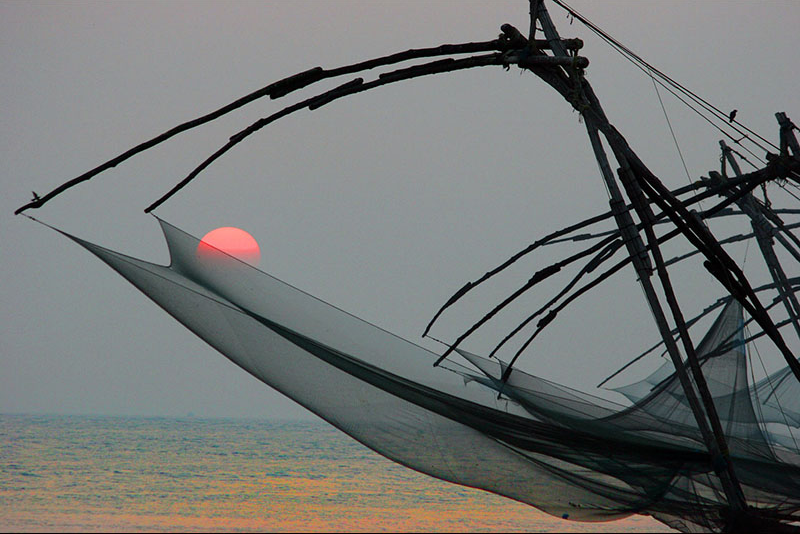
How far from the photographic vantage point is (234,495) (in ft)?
37.2

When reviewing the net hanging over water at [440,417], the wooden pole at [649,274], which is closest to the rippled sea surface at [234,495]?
the net hanging over water at [440,417]

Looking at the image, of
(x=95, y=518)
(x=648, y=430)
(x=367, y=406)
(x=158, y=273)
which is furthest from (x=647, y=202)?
(x=95, y=518)

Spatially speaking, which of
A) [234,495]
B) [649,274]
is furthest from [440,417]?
[234,495]

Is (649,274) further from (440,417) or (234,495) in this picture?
(234,495)

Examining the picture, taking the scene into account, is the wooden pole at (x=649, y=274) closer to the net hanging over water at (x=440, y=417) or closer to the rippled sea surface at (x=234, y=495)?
the net hanging over water at (x=440, y=417)

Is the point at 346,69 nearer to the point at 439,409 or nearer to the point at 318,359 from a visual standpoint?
the point at 318,359

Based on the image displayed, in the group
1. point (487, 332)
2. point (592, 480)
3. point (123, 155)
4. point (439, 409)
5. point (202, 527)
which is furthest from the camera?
point (487, 332)

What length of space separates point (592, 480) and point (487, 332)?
27.5 m

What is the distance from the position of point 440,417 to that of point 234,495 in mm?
8738

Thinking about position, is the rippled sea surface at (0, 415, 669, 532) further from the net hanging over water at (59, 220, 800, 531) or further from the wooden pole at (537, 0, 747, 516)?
the wooden pole at (537, 0, 747, 516)

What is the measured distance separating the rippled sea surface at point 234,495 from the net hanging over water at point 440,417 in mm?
4139

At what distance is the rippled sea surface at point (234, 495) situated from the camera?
8.32 m

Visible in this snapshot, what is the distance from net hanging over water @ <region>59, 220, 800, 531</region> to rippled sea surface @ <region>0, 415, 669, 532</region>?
4.14 metres

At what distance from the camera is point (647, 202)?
3.30 m
